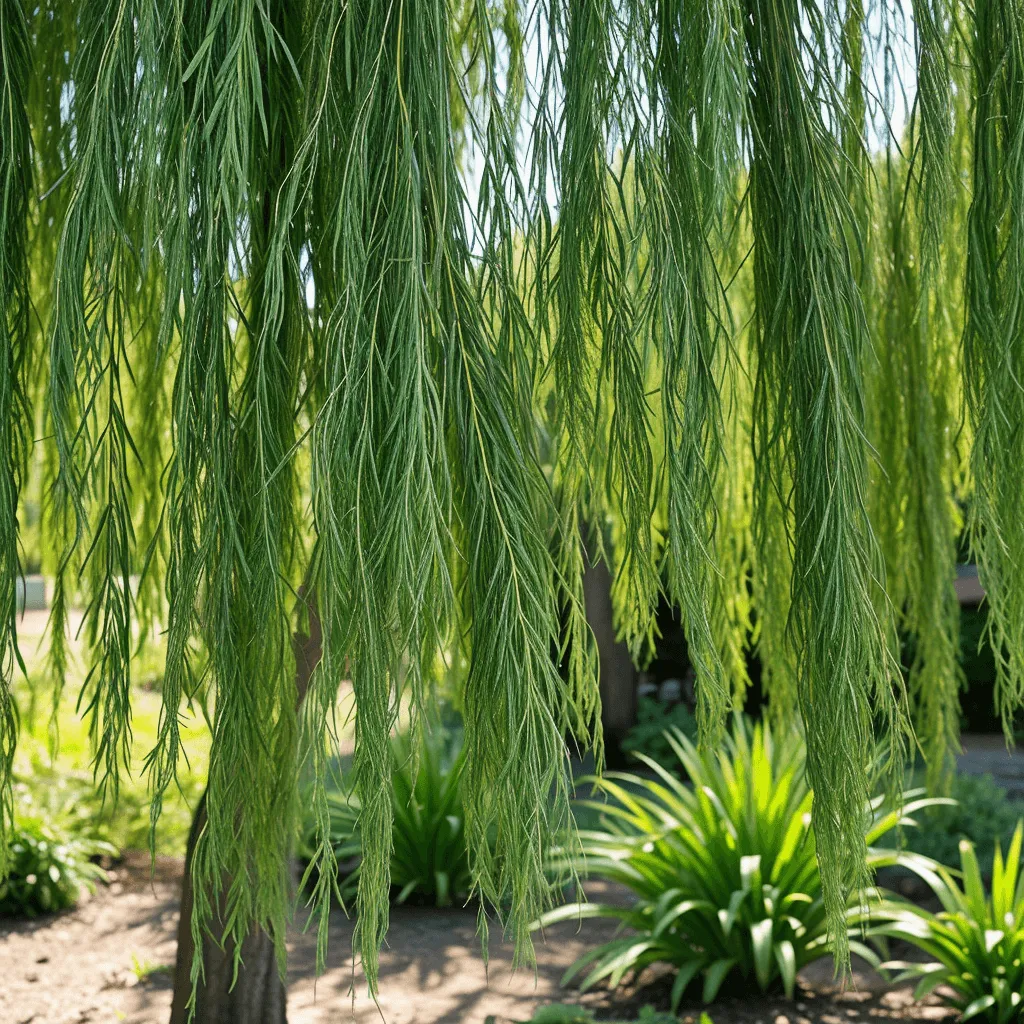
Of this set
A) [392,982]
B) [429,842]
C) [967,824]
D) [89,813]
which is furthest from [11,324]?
[89,813]

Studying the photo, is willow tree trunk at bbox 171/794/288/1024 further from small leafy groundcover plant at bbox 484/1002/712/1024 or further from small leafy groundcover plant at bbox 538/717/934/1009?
small leafy groundcover plant at bbox 538/717/934/1009

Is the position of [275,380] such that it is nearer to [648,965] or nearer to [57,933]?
[648,965]

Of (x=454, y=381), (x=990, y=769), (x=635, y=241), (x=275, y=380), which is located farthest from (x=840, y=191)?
(x=990, y=769)

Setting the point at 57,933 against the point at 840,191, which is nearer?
the point at 840,191

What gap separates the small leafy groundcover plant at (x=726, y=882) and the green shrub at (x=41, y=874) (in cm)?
259

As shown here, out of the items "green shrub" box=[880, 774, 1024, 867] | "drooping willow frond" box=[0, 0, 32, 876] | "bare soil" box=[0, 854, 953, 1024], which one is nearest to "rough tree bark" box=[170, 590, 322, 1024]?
"bare soil" box=[0, 854, 953, 1024]

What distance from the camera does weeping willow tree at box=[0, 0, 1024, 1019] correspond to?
1.25m

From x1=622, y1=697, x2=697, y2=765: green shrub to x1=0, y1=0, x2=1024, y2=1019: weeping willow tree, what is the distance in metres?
6.29

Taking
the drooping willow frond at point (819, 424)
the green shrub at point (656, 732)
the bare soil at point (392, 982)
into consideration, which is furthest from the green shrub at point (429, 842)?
the drooping willow frond at point (819, 424)

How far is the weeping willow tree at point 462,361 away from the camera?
1254 millimetres

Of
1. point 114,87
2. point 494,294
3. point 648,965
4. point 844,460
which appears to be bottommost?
point 648,965

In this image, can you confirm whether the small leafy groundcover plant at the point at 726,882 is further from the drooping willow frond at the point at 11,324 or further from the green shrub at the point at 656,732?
the green shrub at the point at 656,732

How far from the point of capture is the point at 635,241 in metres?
1.40

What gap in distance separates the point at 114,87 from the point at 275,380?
42 centimetres
